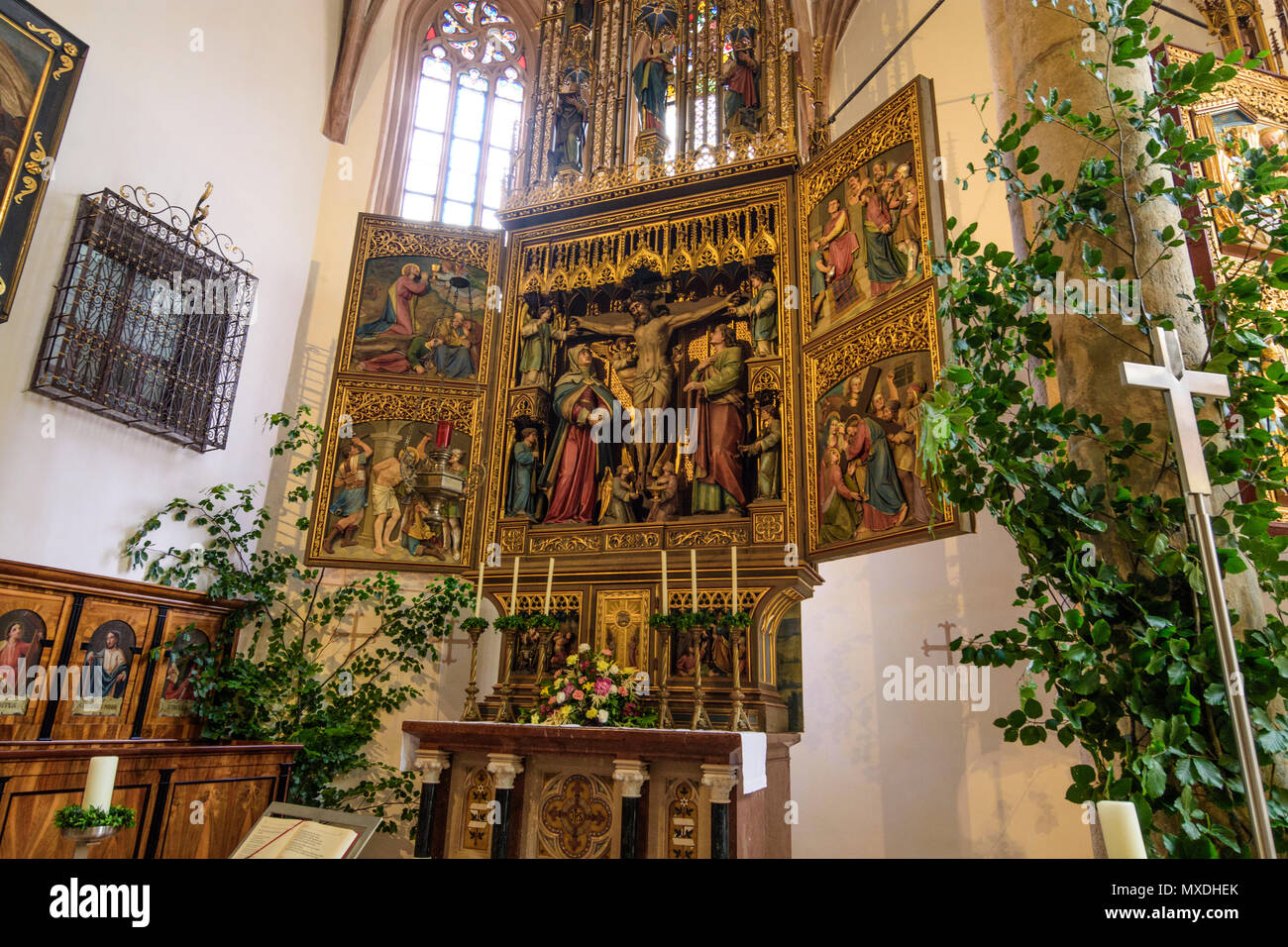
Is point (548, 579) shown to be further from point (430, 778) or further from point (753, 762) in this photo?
point (753, 762)

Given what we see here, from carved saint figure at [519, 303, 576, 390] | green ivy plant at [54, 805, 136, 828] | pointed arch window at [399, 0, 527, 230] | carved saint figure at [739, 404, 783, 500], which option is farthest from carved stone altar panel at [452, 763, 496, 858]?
pointed arch window at [399, 0, 527, 230]

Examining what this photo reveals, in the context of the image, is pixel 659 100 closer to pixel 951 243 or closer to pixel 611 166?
pixel 611 166

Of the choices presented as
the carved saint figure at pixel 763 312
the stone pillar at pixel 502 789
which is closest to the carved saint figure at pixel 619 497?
the carved saint figure at pixel 763 312

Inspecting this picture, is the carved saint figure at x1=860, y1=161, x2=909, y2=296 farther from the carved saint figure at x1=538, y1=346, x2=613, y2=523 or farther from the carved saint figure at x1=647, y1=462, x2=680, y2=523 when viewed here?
the carved saint figure at x1=538, y1=346, x2=613, y2=523

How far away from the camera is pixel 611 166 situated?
7602 millimetres

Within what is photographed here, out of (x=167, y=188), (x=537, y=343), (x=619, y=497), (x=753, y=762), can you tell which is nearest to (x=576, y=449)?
(x=619, y=497)

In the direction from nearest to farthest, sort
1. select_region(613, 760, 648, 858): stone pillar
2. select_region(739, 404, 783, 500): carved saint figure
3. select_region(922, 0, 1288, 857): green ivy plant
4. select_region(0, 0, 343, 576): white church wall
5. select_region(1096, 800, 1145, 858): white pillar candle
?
select_region(1096, 800, 1145, 858): white pillar candle
select_region(922, 0, 1288, 857): green ivy plant
select_region(613, 760, 648, 858): stone pillar
select_region(739, 404, 783, 500): carved saint figure
select_region(0, 0, 343, 576): white church wall

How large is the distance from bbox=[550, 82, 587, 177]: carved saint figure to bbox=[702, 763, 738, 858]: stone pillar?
582cm

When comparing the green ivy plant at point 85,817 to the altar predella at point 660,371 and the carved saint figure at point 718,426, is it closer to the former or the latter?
the altar predella at point 660,371

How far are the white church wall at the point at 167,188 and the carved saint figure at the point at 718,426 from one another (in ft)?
15.9

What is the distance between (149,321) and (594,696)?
5273 millimetres

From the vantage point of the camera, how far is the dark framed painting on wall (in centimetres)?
620

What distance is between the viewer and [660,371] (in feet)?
22.7
